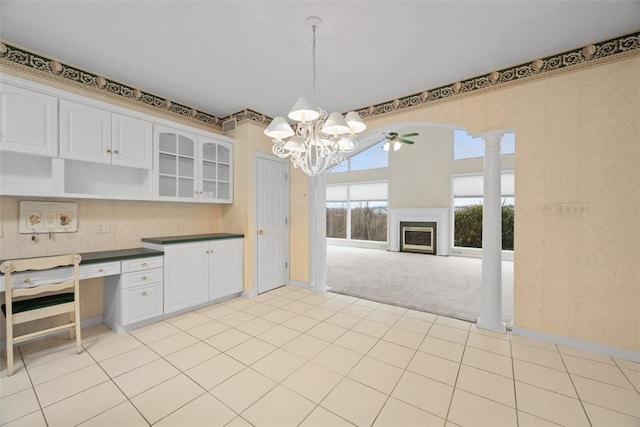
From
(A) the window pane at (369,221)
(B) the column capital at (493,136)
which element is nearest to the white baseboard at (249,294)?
(B) the column capital at (493,136)

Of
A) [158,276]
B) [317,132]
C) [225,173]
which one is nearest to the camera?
[317,132]

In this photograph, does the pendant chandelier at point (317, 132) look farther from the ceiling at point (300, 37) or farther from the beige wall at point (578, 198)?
the beige wall at point (578, 198)

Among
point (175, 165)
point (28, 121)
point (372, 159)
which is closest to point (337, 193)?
point (372, 159)

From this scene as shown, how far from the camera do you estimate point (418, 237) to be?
770cm

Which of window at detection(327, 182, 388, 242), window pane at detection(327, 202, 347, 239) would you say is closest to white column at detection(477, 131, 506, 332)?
window at detection(327, 182, 388, 242)

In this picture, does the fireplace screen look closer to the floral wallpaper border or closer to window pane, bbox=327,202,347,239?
window pane, bbox=327,202,347,239

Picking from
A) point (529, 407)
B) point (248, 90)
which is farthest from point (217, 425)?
point (248, 90)

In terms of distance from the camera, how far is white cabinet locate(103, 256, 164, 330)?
260 centimetres

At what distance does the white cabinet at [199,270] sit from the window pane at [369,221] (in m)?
5.79

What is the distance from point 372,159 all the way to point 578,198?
6.66 m

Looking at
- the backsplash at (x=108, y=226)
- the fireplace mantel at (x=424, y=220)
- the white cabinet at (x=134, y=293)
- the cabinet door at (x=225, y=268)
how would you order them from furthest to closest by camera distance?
the fireplace mantel at (x=424, y=220) < the cabinet door at (x=225, y=268) < the white cabinet at (x=134, y=293) < the backsplash at (x=108, y=226)

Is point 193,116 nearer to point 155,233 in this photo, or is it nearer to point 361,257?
point 155,233

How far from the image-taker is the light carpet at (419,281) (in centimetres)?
345

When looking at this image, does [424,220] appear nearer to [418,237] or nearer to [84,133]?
[418,237]
